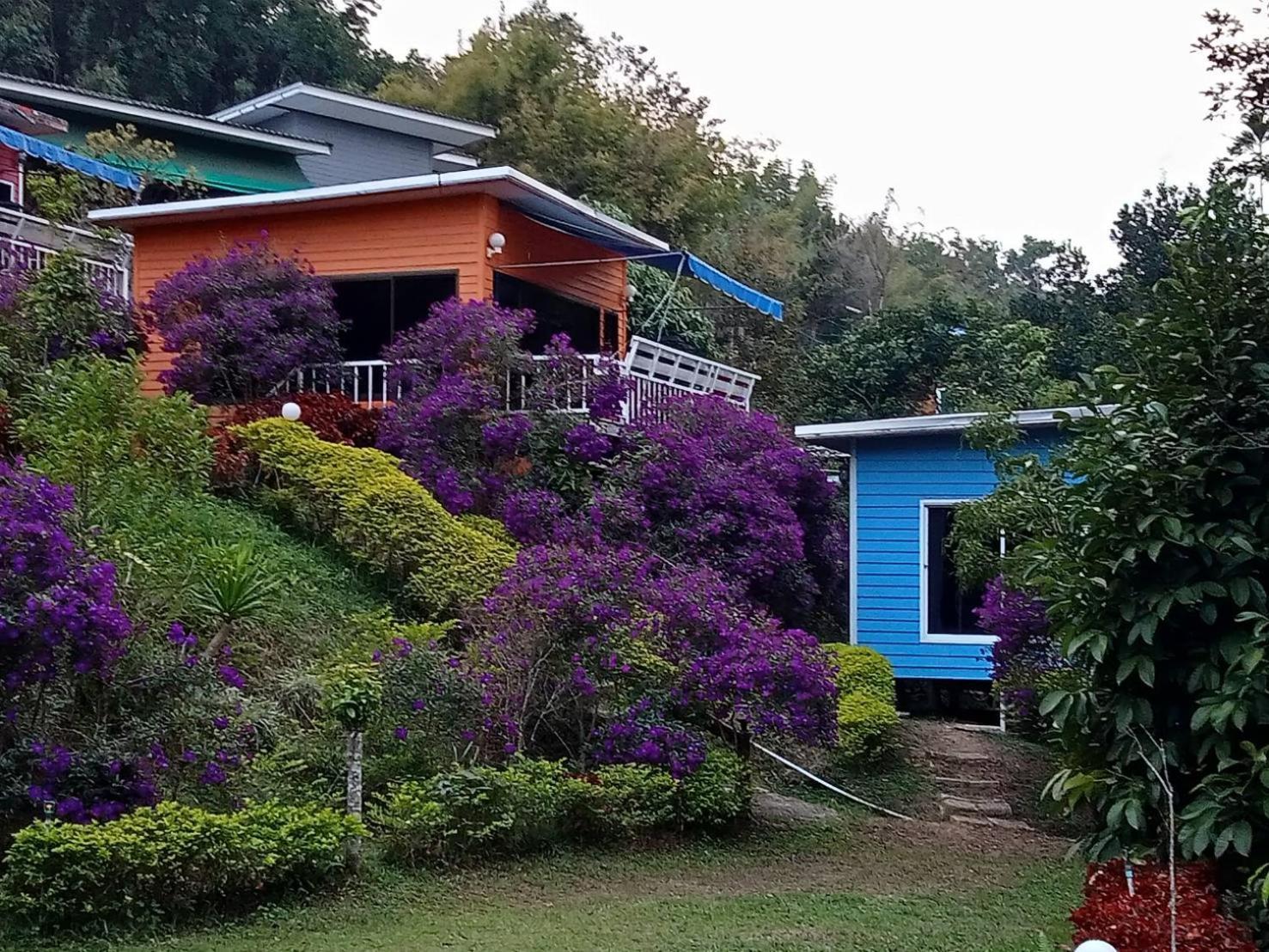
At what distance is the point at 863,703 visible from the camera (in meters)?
11.3

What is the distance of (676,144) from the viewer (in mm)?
26438

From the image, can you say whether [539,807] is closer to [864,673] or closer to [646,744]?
[646,744]

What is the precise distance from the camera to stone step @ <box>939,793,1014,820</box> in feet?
33.2

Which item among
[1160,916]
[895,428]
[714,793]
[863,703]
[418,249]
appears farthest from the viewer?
[418,249]

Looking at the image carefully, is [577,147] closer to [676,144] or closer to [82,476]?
[676,144]

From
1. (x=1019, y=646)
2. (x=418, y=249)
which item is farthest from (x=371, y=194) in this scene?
(x=1019, y=646)

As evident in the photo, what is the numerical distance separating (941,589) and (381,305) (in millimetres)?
7046

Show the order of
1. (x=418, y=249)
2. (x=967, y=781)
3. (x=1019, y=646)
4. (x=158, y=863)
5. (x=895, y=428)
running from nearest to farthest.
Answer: (x=158, y=863)
(x=1019, y=646)
(x=967, y=781)
(x=895, y=428)
(x=418, y=249)

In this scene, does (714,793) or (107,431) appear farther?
(107,431)

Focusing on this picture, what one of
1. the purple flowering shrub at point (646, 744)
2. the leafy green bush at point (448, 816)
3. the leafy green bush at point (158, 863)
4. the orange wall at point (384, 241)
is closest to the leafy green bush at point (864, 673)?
the purple flowering shrub at point (646, 744)

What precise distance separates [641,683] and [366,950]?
10.6ft

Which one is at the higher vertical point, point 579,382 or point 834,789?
point 579,382

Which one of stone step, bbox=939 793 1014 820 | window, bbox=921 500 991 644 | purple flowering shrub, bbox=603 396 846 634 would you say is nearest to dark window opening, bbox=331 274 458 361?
purple flowering shrub, bbox=603 396 846 634

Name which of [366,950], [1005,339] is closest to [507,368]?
[366,950]
